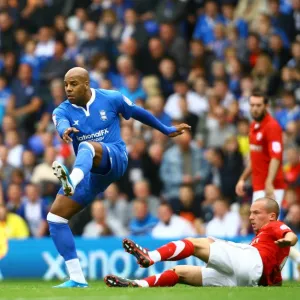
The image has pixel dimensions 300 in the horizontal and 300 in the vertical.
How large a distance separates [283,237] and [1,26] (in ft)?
40.9

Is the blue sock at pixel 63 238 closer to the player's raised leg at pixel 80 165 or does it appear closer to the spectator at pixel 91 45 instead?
the player's raised leg at pixel 80 165

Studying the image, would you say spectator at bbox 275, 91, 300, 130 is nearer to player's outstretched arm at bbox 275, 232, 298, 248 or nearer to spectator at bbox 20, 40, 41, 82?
spectator at bbox 20, 40, 41, 82

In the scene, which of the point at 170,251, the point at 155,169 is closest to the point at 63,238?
the point at 170,251

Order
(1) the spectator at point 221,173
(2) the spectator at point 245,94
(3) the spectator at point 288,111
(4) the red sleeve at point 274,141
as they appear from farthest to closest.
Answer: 1. (2) the spectator at point 245,94
2. (3) the spectator at point 288,111
3. (1) the spectator at point 221,173
4. (4) the red sleeve at point 274,141

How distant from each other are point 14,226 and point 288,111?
489 cm

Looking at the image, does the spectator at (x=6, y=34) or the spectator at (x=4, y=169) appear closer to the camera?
the spectator at (x=4, y=169)

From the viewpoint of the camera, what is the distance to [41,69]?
20.9 meters

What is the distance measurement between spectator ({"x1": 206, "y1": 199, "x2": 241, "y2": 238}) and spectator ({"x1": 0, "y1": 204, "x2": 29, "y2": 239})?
9.67ft

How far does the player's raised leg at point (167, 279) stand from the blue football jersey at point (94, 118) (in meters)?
1.64

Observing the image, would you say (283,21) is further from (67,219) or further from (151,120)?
(67,219)

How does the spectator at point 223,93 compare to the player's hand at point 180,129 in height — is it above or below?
above

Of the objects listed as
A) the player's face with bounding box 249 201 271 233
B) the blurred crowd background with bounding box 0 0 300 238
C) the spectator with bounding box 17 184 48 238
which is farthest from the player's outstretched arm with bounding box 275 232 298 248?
the spectator with bounding box 17 184 48 238

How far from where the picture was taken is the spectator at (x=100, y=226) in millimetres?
16719

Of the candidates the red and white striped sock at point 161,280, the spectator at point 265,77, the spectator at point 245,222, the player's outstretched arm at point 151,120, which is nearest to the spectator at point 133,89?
the spectator at point 265,77
